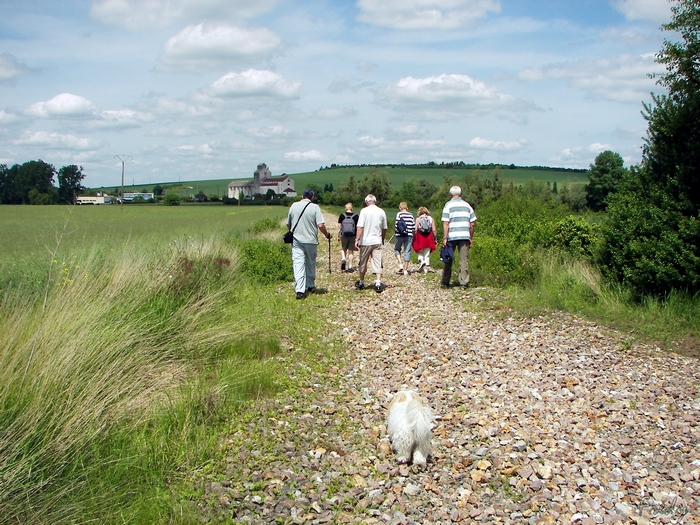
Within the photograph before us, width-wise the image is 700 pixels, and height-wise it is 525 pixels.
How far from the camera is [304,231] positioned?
11117mm

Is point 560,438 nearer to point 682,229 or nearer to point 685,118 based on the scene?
point 682,229

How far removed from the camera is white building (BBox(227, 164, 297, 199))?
4500 inches

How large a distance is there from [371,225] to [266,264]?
324cm

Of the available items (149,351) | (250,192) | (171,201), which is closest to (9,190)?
(171,201)

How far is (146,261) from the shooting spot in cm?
977

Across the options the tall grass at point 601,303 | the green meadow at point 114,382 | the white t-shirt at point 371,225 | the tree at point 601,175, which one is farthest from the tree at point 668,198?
the tree at point 601,175

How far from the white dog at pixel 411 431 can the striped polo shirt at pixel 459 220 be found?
23.9 ft

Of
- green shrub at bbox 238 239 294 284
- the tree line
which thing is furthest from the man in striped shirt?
the tree line

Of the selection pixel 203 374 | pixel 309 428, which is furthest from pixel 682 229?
pixel 203 374

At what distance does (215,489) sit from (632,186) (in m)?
8.73

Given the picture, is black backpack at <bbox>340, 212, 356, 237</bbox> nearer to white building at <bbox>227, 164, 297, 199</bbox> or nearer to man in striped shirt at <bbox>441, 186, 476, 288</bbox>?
man in striped shirt at <bbox>441, 186, 476, 288</bbox>

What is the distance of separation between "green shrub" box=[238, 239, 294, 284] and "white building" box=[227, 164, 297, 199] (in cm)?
9617

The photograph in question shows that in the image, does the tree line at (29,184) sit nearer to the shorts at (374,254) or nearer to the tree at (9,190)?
the tree at (9,190)

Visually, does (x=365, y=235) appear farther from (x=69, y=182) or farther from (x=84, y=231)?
(x=69, y=182)
